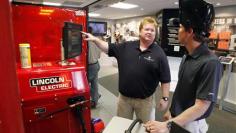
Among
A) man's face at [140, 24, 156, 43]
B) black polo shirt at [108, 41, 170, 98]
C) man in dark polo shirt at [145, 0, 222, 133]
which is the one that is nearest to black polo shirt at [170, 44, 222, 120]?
man in dark polo shirt at [145, 0, 222, 133]

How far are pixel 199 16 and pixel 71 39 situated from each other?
96 centimetres

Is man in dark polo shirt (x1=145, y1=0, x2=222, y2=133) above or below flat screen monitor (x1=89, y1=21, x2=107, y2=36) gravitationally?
below

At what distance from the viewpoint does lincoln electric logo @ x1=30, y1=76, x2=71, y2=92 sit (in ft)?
4.90

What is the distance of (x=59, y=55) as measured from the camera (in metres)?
1.88

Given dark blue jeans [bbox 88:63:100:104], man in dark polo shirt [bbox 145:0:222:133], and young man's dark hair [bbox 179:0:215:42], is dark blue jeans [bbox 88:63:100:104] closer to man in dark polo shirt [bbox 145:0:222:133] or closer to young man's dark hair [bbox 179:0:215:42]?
man in dark polo shirt [bbox 145:0:222:133]

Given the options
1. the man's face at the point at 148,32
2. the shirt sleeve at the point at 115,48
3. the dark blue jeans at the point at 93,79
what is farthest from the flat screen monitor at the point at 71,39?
the dark blue jeans at the point at 93,79

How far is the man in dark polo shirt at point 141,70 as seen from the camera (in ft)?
6.87

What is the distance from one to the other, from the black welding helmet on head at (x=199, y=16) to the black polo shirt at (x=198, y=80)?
116mm

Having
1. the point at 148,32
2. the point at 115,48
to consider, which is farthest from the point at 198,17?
the point at 115,48

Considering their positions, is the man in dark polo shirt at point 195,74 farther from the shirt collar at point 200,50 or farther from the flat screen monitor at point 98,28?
the flat screen monitor at point 98,28

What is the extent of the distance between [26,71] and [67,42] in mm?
365

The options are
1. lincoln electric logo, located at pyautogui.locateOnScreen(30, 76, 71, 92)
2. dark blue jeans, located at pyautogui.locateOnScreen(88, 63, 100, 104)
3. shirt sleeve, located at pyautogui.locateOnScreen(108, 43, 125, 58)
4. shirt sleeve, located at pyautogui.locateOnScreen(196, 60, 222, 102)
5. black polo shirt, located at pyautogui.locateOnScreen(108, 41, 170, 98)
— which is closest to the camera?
shirt sleeve, located at pyautogui.locateOnScreen(196, 60, 222, 102)

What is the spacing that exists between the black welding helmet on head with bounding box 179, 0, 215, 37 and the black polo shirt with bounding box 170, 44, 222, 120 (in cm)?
12

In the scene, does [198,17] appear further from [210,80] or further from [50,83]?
[50,83]
